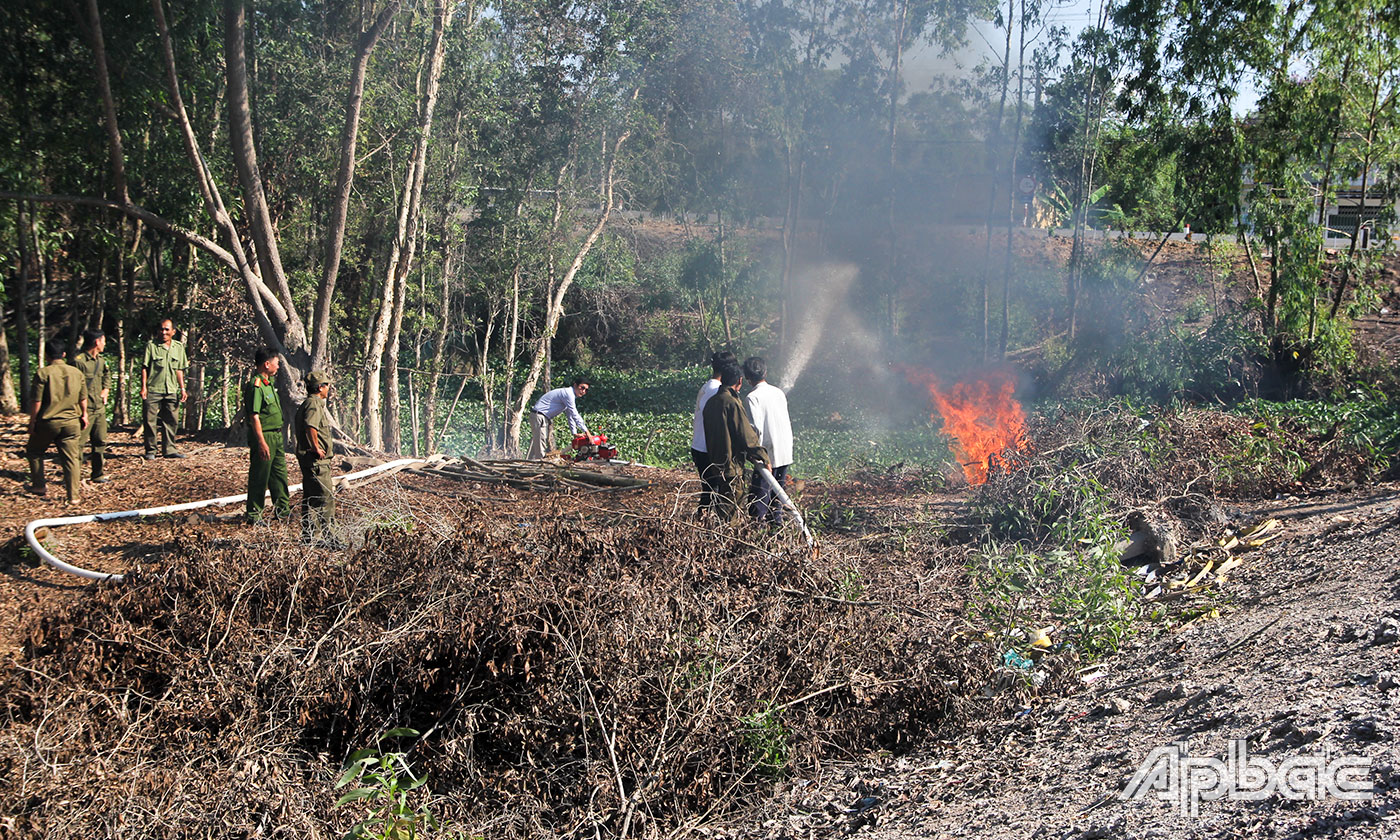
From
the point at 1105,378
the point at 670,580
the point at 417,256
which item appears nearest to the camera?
the point at 670,580

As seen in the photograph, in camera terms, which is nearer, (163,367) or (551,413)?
(163,367)

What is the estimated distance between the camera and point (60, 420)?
929 centimetres

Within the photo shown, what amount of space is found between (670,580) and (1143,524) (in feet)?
15.1

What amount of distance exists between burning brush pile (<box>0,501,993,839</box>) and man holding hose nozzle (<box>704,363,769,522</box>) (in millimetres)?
2118

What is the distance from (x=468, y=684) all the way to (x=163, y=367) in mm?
9427

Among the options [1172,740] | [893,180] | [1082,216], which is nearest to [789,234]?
[893,180]

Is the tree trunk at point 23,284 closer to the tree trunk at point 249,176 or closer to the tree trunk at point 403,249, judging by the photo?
the tree trunk at point 249,176

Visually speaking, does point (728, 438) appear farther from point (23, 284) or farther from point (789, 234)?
point (789, 234)

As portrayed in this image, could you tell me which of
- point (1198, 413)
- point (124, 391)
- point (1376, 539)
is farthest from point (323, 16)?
point (1376, 539)

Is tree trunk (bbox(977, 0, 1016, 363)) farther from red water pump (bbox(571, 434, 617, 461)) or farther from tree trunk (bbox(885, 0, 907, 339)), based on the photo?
red water pump (bbox(571, 434, 617, 461))

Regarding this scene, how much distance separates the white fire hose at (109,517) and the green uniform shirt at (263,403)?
0.66 m

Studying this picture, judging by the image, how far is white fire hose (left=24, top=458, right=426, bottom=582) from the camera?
719cm

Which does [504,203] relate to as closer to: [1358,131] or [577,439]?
[577,439]

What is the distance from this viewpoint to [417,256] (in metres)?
20.4
